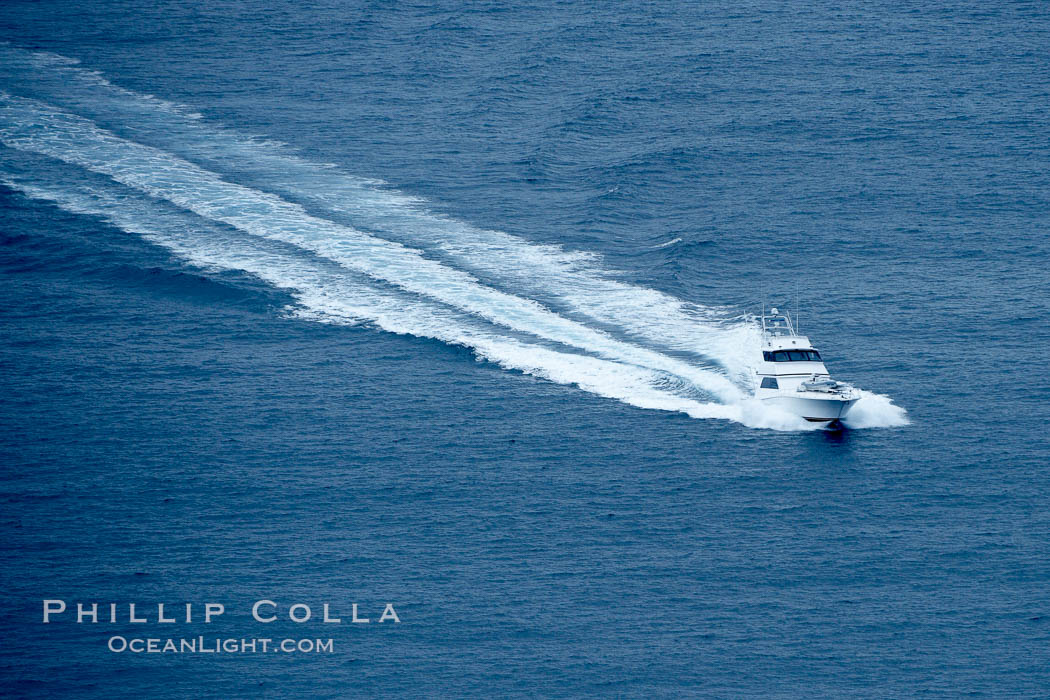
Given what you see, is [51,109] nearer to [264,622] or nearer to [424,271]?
[424,271]

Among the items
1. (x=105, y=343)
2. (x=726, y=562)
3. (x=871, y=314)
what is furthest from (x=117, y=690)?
(x=871, y=314)

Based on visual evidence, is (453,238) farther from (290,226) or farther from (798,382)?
(798,382)

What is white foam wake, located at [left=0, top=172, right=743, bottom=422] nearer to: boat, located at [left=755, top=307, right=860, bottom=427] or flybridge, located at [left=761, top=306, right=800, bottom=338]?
boat, located at [left=755, top=307, right=860, bottom=427]

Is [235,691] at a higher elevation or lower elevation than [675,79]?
lower

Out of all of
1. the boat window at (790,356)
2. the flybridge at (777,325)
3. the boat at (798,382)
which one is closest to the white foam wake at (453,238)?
the flybridge at (777,325)

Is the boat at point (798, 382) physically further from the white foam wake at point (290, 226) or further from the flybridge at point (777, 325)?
the white foam wake at point (290, 226)

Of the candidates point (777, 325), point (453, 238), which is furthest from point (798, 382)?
point (453, 238)

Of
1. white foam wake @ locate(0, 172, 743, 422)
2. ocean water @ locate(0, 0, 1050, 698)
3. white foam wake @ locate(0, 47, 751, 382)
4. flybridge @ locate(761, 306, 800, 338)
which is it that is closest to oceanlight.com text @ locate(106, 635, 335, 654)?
ocean water @ locate(0, 0, 1050, 698)
